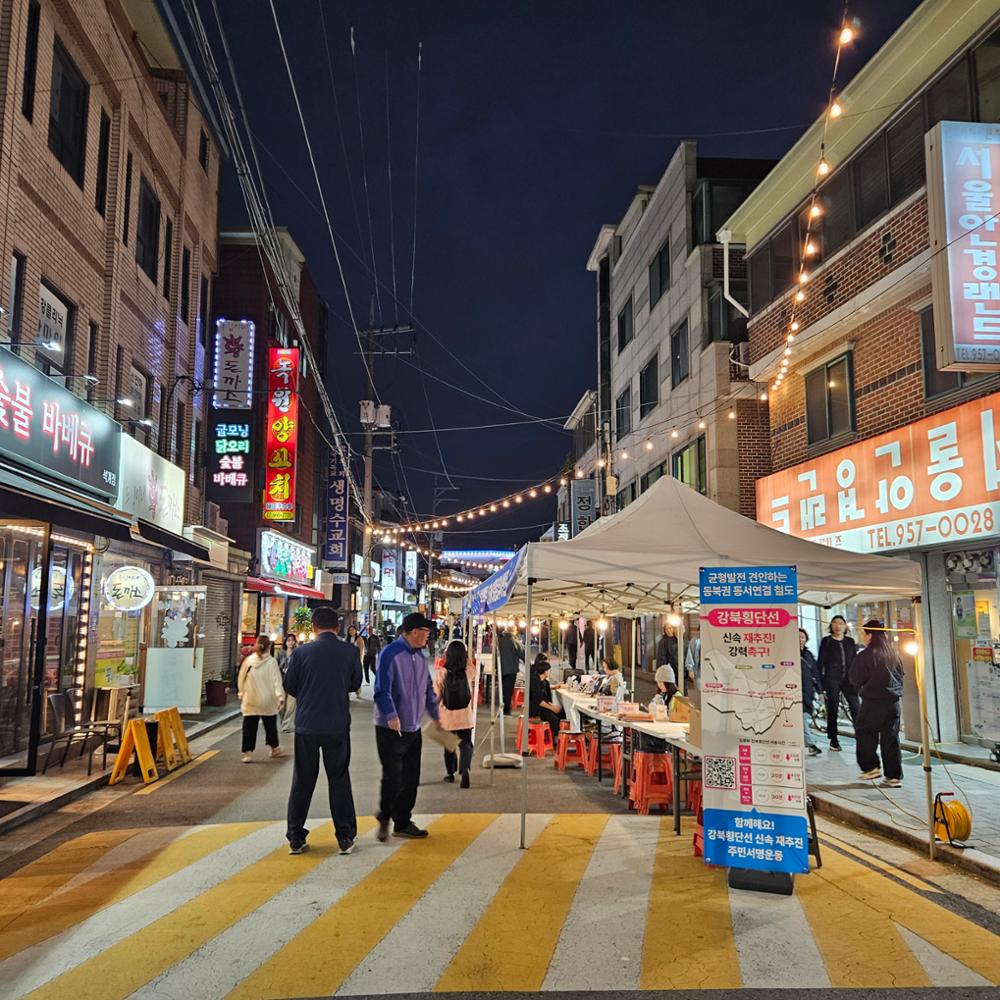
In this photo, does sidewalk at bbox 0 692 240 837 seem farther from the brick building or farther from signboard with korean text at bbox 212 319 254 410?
signboard with korean text at bbox 212 319 254 410

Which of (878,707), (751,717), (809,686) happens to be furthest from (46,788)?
(809,686)

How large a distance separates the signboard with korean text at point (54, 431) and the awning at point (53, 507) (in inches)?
32.0

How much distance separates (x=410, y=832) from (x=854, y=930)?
149 inches

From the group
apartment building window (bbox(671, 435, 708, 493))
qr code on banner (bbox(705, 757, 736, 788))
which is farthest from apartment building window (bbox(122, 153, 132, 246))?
qr code on banner (bbox(705, 757, 736, 788))

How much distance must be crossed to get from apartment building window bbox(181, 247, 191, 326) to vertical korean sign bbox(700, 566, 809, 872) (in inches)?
721

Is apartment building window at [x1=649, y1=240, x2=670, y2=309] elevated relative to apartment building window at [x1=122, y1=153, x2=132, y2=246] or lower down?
elevated

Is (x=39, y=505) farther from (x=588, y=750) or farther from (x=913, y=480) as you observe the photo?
(x=913, y=480)

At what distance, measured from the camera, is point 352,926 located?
17.5 feet

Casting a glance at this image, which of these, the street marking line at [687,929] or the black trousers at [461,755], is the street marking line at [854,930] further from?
the black trousers at [461,755]

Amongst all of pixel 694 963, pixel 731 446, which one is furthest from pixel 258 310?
pixel 694 963

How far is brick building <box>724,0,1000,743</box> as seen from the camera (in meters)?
10.9

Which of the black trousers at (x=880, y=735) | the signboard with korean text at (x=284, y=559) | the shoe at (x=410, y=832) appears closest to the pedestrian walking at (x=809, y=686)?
the black trousers at (x=880, y=735)

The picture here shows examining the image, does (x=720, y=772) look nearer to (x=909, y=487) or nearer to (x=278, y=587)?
(x=909, y=487)

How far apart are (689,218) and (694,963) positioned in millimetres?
19902
